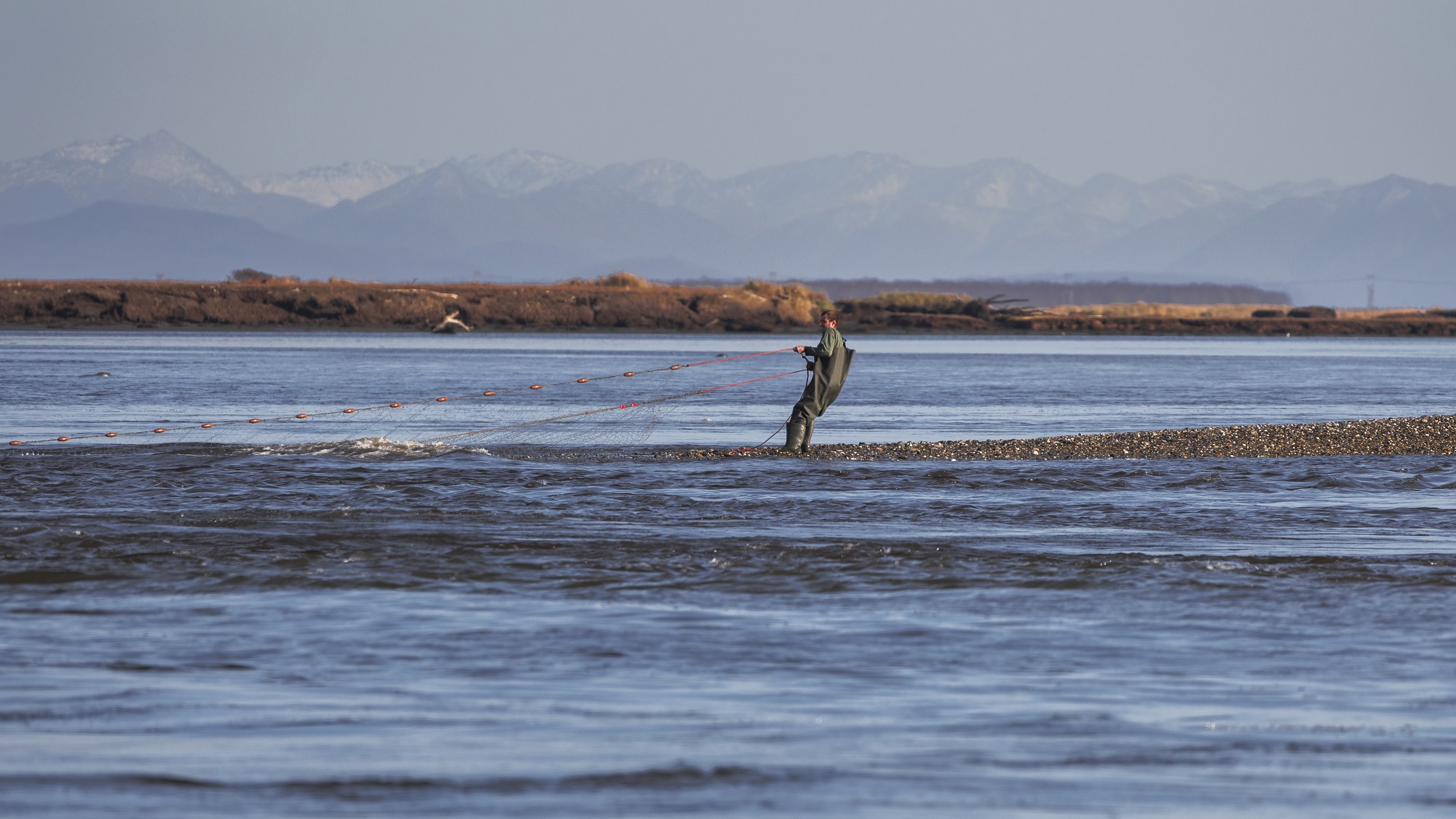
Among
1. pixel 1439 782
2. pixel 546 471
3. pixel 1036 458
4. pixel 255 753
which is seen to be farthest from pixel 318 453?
pixel 1439 782

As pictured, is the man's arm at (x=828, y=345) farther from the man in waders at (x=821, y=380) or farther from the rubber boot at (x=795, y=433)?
the rubber boot at (x=795, y=433)

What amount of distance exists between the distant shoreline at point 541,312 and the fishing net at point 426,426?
53.0 meters

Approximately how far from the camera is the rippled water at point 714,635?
20.2 feet

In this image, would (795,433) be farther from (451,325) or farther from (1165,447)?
(451,325)

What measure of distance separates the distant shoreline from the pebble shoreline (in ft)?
199

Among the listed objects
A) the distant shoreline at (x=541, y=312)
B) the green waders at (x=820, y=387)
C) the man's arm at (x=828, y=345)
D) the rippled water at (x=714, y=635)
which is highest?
the distant shoreline at (x=541, y=312)

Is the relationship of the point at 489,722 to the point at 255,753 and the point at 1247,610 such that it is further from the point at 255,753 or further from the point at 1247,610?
the point at 1247,610

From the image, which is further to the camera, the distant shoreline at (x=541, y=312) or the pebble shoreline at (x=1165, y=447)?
the distant shoreline at (x=541, y=312)

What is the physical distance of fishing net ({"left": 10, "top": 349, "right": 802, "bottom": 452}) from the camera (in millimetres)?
20500

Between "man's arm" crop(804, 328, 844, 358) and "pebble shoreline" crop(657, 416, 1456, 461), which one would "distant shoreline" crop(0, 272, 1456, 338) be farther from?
"man's arm" crop(804, 328, 844, 358)

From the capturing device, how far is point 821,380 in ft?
61.2

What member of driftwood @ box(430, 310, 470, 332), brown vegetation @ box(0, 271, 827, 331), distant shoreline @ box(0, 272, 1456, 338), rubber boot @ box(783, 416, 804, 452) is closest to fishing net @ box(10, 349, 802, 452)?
rubber boot @ box(783, 416, 804, 452)

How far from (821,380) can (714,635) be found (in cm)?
988

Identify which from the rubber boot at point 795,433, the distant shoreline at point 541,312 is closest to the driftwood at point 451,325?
the distant shoreline at point 541,312
